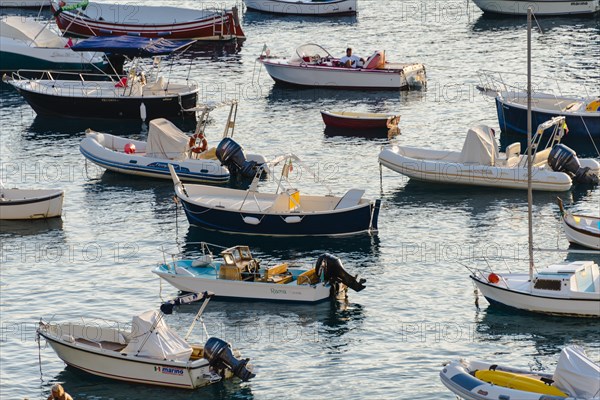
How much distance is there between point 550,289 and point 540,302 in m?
0.60

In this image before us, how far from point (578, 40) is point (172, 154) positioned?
3882 cm

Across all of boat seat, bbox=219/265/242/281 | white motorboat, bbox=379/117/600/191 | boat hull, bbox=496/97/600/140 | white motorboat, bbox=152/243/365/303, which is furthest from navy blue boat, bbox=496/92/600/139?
boat seat, bbox=219/265/242/281

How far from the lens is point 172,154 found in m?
74.2

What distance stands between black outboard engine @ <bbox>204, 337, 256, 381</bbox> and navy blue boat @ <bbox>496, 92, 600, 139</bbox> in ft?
109

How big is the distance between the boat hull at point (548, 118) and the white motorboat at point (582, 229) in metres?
16.4

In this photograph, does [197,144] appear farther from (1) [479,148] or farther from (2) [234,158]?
(1) [479,148]

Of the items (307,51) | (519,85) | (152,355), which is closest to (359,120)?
(519,85)

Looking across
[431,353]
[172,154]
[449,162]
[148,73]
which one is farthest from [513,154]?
[148,73]

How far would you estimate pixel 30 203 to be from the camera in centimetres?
6712

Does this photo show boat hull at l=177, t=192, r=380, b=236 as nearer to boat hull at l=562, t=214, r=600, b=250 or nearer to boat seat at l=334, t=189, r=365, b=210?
boat seat at l=334, t=189, r=365, b=210

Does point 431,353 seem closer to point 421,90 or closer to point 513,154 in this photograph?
point 513,154

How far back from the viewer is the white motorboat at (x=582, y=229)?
60344mm

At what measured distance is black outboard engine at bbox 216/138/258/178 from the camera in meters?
72.9

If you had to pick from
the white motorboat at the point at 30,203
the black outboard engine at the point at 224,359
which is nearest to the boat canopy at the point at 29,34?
the white motorboat at the point at 30,203
